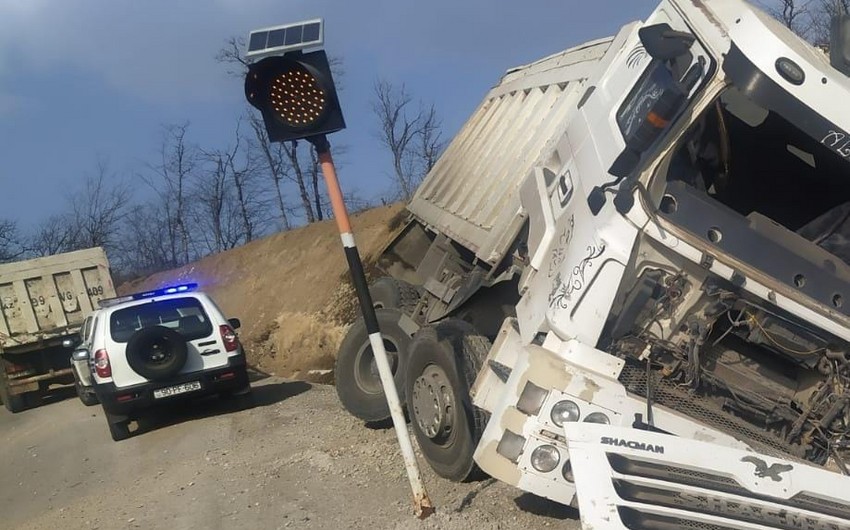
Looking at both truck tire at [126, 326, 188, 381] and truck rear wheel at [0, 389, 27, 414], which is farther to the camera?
truck rear wheel at [0, 389, 27, 414]

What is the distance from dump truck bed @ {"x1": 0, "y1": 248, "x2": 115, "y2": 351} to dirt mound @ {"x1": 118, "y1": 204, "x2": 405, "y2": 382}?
3.40m

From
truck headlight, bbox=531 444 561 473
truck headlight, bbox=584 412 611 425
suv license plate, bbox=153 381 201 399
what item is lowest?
suv license plate, bbox=153 381 201 399

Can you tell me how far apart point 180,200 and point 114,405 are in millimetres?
30980

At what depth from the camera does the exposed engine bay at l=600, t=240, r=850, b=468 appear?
415 centimetres

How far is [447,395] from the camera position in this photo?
6.16m

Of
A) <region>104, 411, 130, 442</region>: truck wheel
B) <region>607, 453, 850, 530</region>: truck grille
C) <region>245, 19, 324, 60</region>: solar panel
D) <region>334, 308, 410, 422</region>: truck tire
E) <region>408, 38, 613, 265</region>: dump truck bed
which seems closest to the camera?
<region>607, 453, 850, 530</region>: truck grille

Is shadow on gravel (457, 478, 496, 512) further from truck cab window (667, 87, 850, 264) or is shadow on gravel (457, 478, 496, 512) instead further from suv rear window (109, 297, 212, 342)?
suv rear window (109, 297, 212, 342)

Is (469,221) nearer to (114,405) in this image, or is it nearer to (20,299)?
(114,405)

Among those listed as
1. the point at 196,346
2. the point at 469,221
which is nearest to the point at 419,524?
the point at 469,221

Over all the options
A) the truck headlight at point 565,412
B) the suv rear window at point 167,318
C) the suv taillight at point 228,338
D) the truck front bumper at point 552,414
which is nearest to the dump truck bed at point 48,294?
the suv rear window at point 167,318

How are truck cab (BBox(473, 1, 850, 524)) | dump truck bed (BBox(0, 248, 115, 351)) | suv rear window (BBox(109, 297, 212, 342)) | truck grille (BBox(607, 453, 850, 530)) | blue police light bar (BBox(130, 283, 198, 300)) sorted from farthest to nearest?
dump truck bed (BBox(0, 248, 115, 351))
blue police light bar (BBox(130, 283, 198, 300))
suv rear window (BBox(109, 297, 212, 342))
truck cab (BBox(473, 1, 850, 524))
truck grille (BBox(607, 453, 850, 530))

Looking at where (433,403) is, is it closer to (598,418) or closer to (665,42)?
(598,418)

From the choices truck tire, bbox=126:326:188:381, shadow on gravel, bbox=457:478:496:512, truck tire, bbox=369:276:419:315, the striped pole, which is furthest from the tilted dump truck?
shadow on gravel, bbox=457:478:496:512

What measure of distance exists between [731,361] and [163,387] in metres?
7.45
